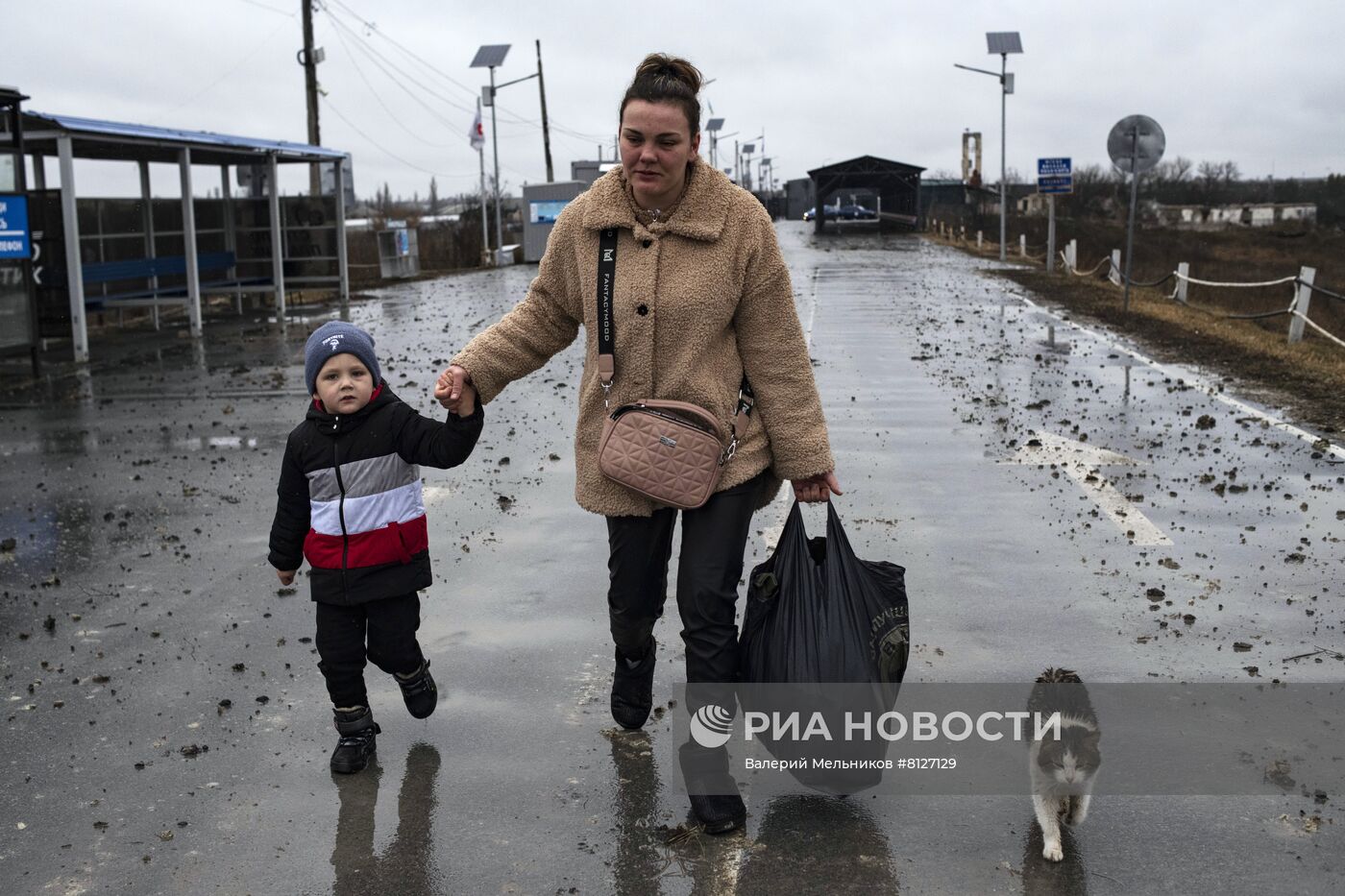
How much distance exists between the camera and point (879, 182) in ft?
233

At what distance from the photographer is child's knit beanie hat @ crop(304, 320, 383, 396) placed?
437cm

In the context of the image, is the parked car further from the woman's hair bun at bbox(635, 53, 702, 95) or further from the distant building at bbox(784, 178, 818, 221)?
the woman's hair bun at bbox(635, 53, 702, 95)

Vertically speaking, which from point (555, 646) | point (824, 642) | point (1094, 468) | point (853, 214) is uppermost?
point (853, 214)

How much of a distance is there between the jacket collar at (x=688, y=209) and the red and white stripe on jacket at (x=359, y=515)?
1.03 meters

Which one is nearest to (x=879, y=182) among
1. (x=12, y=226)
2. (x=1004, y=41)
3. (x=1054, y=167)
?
(x=1004, y=41)

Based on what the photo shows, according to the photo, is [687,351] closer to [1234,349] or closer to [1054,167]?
[1234,349]

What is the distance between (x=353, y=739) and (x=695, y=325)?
A: 177 cm

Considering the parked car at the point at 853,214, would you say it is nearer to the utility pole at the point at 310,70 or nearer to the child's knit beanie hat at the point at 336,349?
the utility pole at the point at 310,70

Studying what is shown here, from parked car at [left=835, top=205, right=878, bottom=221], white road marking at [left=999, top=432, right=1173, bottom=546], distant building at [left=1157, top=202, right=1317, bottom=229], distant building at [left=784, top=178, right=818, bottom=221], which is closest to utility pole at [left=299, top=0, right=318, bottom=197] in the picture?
white road marking at [left=999, top=432, right=1173, bottom=546]

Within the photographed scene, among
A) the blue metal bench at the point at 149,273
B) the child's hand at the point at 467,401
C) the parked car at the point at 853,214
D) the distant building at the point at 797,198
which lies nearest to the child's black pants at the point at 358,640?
the child's hand at the point at 467,401

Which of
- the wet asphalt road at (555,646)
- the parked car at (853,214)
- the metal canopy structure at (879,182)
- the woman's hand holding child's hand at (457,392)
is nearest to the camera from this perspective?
the wet asphalt road at (555,646)

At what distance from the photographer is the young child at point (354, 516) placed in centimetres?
434

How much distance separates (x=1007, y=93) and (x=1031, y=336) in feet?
107

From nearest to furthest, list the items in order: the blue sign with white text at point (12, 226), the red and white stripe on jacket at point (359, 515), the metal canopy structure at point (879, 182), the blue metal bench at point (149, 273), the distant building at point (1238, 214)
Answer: the red and white stripe on jacket at point (359, 515)
the blue sign with white text at point (12, 226)
the blue metal bench at point (149, 273)
the metal canopy structure at point (879, 182)
the distant building at point (1238, 214)
